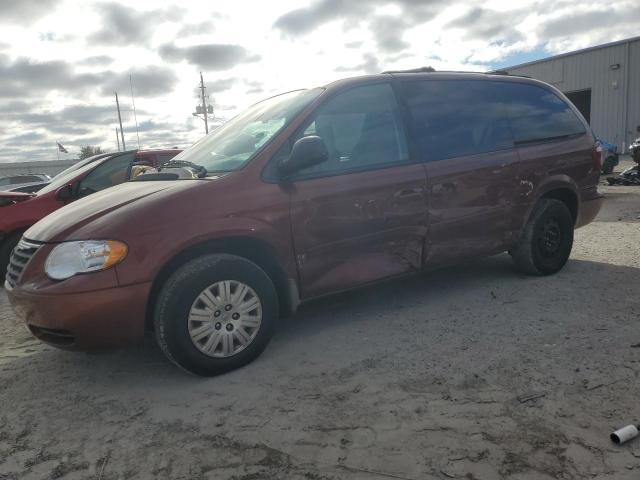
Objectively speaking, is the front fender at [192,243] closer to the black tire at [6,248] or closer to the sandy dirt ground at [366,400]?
the sandy dirt ground at [366,400]

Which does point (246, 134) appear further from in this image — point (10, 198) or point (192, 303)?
point (10, 198)

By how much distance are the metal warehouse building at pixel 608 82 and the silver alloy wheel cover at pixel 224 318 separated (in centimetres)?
2622

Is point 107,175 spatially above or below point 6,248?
above

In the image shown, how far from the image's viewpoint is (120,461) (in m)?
2.38

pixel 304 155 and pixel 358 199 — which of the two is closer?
pixel 304 155

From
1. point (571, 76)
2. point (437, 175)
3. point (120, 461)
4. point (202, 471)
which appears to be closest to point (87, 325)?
point (120, 461)

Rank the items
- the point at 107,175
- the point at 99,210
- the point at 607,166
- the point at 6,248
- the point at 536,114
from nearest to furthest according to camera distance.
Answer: the point at 99,210, the point at 536,114, the point at 6,248, the point at 107,175, the point at 607,166

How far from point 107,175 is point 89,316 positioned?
4323 mm

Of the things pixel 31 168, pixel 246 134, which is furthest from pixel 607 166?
pixel 31 168

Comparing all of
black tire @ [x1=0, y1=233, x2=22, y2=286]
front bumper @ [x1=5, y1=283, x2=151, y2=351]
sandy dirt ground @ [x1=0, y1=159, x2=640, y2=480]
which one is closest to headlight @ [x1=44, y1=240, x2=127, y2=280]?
front bumper @ [x1=5, y1=283, x2=151, y2=351]

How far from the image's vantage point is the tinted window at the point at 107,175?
6379mm

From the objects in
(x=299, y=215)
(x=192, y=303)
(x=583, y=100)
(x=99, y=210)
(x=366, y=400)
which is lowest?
(x=366, y=400)

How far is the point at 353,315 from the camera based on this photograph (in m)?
4.22

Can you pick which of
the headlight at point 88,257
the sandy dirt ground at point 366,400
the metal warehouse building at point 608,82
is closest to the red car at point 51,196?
the sandy dirt ground at point 366,400
